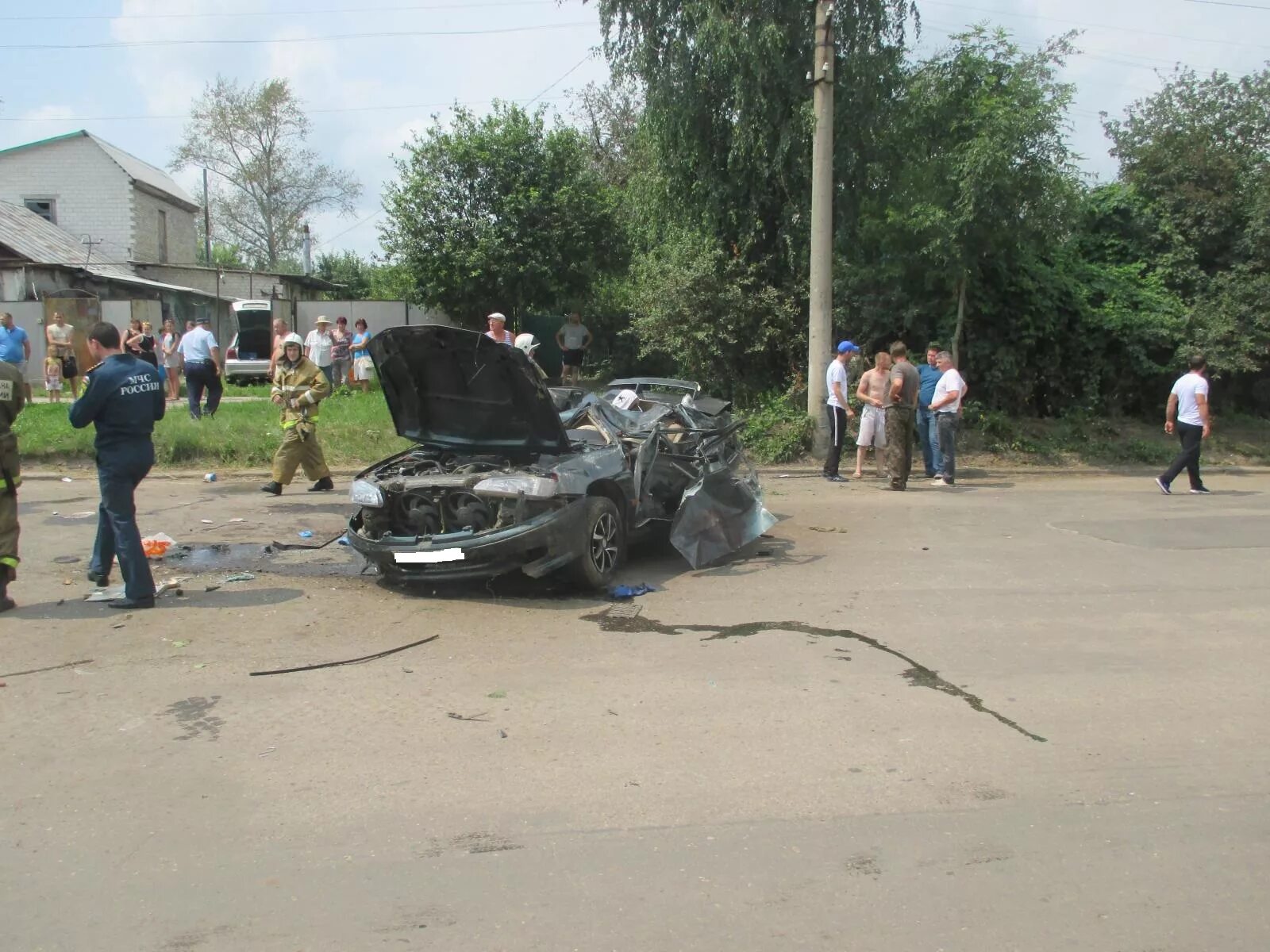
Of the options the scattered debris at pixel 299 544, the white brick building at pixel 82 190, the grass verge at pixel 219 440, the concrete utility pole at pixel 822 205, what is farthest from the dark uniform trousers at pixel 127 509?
the white brick building at pixel 82 190

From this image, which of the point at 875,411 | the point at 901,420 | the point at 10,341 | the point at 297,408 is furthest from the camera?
the point at 10,341

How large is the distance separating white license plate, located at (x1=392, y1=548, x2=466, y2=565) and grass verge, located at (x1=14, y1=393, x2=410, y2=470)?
672 cm

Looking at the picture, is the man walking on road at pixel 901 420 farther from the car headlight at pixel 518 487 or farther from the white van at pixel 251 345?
the white van at pixel 251 345

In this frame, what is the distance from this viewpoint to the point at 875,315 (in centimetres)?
1698

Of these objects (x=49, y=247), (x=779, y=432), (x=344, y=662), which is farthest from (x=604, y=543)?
(x=49, y=247)

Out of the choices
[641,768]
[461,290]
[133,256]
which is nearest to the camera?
[641,768]

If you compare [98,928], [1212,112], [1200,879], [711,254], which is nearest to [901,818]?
[1200,879]

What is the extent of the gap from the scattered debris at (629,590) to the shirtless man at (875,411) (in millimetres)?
6524

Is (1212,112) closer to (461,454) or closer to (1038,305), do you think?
(1038,305)

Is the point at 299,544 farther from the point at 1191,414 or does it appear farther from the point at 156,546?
the point at 1191,414

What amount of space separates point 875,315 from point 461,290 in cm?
1144

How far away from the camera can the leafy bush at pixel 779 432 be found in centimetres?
1557

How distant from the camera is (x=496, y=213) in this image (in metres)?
24.7

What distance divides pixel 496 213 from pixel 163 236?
20633 millimetres
